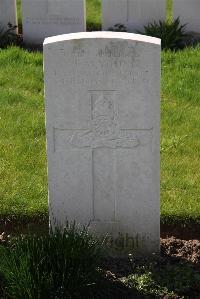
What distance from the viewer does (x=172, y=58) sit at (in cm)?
834

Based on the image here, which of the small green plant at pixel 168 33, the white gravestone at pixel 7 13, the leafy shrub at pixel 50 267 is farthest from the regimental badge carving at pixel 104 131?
the white gravestone at pixel 7 13

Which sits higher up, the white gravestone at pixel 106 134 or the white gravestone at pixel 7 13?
the white gravestone at pixel 7 13

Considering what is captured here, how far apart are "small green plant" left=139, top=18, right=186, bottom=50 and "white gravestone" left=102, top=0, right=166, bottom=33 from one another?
22 cm

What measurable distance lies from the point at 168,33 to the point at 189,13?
57 centimetres

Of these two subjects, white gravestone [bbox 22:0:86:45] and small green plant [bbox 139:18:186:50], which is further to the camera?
white gravestone [bbox 22:0:86:45]

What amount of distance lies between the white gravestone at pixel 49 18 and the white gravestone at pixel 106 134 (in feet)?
17.5

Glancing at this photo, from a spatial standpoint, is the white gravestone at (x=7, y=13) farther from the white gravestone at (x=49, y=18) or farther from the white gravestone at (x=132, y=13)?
the white gravestone at (x=132, y=13)

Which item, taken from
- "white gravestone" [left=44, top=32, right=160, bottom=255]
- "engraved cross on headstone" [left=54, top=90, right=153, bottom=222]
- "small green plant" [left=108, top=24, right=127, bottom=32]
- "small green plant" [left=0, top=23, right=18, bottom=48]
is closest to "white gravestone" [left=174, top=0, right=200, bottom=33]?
"small green plant" [left=108, top=24, right=127, bottom=32]

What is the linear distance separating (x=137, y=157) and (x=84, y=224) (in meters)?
0.60

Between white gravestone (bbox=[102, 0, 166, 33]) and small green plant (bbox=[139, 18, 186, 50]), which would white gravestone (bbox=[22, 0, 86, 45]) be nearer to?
white gravestone (bbox=[102, 0, 166, 33])

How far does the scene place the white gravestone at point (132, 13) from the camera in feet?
30.9

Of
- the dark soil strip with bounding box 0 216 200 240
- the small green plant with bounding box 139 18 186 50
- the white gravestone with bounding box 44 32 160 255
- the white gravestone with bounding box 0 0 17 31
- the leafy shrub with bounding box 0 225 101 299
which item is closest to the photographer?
the leafy shrub with bounding box 0 225 101 299

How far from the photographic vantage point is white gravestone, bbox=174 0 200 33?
9.27 meters

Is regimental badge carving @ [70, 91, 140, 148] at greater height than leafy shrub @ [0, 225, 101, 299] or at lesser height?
greater
